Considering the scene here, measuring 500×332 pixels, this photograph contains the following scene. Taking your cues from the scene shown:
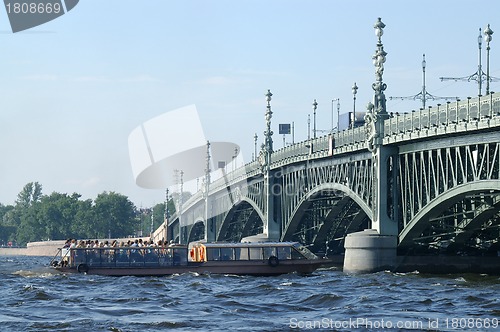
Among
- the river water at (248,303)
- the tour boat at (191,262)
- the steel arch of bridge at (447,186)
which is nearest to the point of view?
the river water at (248,303)

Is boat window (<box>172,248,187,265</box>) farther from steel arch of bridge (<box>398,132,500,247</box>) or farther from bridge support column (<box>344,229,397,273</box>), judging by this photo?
steel arch of bridge (<box>398,132,500,247</box>)

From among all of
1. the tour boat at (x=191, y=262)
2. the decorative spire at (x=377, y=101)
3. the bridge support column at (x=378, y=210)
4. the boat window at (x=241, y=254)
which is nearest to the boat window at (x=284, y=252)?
the tour boat at (x=191, y=262)

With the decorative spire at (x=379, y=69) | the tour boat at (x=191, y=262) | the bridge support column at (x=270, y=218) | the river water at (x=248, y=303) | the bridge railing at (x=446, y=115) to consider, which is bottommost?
the river water at (x=248, y=303)

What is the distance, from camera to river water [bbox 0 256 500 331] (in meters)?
35.8

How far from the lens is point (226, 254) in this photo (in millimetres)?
65188

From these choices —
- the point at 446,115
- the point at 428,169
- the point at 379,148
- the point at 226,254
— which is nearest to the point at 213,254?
the point at 226,254

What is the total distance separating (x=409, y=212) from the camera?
68375 mm

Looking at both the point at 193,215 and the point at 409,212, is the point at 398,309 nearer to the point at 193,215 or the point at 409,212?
the point at 409,212

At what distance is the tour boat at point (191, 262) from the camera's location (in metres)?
63.7

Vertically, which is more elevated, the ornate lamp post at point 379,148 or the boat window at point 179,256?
the ornate lamp post at point 379,148

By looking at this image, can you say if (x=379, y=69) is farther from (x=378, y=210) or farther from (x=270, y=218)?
(x=270, y=218)

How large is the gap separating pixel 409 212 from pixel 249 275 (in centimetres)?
1060

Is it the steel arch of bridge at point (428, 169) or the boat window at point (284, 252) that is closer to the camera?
the steel arch of bridge at point (428, 169)

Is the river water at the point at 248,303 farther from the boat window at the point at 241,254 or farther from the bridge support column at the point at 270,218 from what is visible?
the bridge support column at the point at 270,218
